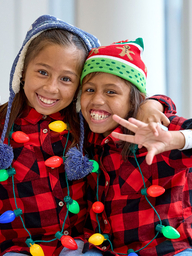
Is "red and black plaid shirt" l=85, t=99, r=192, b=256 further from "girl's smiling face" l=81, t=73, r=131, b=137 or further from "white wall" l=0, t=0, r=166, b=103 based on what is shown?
"white wall" l=0, t=0, r=166, b=103

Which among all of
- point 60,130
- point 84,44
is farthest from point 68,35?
point 60,130

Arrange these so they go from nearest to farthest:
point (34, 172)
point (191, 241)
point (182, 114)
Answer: point (191, 241), point (34, 172), point (182, 114)

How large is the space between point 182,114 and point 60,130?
896 mm

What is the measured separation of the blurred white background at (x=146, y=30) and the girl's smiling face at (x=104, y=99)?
0.67 meters

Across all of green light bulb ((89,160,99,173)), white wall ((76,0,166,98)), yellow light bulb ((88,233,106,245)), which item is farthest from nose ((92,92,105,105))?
white wall ((76,0,166,98))

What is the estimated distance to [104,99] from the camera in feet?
3.42

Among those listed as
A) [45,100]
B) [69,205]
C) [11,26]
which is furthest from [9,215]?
[11,26]

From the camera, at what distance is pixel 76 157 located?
3.40 ft

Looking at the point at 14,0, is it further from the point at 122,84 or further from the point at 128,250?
the point at 128,250

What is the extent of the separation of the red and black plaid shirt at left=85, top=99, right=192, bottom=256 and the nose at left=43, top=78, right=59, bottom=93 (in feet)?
0.93

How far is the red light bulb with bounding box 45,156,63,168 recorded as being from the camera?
1.05 metres

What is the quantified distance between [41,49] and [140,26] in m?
0.80

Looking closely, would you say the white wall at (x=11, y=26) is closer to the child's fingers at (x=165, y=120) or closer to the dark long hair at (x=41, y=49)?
the dark long hair at (x=41, y=49)

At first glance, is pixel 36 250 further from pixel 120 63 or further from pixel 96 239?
pixel 120 63
